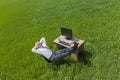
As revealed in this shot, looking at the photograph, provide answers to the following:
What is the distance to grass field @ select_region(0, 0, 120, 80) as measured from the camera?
4832 mm

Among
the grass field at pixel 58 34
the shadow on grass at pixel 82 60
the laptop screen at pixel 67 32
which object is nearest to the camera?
the grass field at pixel 58 34

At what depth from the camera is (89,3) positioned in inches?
325

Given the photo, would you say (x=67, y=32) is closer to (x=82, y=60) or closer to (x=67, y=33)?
(x=67, y=33)

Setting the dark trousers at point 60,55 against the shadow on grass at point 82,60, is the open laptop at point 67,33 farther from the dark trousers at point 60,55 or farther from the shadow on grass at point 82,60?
the shadow on grass at point 82,60

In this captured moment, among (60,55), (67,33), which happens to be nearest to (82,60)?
(60,55)

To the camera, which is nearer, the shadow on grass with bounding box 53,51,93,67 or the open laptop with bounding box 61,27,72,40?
the shadow on grass with bounding box 53,51,93,67

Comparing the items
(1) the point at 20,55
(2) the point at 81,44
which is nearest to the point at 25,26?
(1) the point at 20,55

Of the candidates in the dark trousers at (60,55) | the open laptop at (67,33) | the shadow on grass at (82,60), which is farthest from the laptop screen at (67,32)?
the shadow on grass at (82,60)

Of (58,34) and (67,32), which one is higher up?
(67,32)

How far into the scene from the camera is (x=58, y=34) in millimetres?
6520

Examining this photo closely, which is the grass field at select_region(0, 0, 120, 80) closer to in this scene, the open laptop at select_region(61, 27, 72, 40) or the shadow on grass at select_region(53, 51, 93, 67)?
the shadow on grass at select_region(53, 51, 93, 67)

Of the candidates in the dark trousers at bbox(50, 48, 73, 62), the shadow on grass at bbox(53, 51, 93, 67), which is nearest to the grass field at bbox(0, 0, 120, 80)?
the shadow on grass at bbox(53, 51, 93, 67)

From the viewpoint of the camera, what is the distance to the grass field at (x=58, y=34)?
4832mm

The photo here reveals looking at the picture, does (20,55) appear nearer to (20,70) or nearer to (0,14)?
(20,70)
